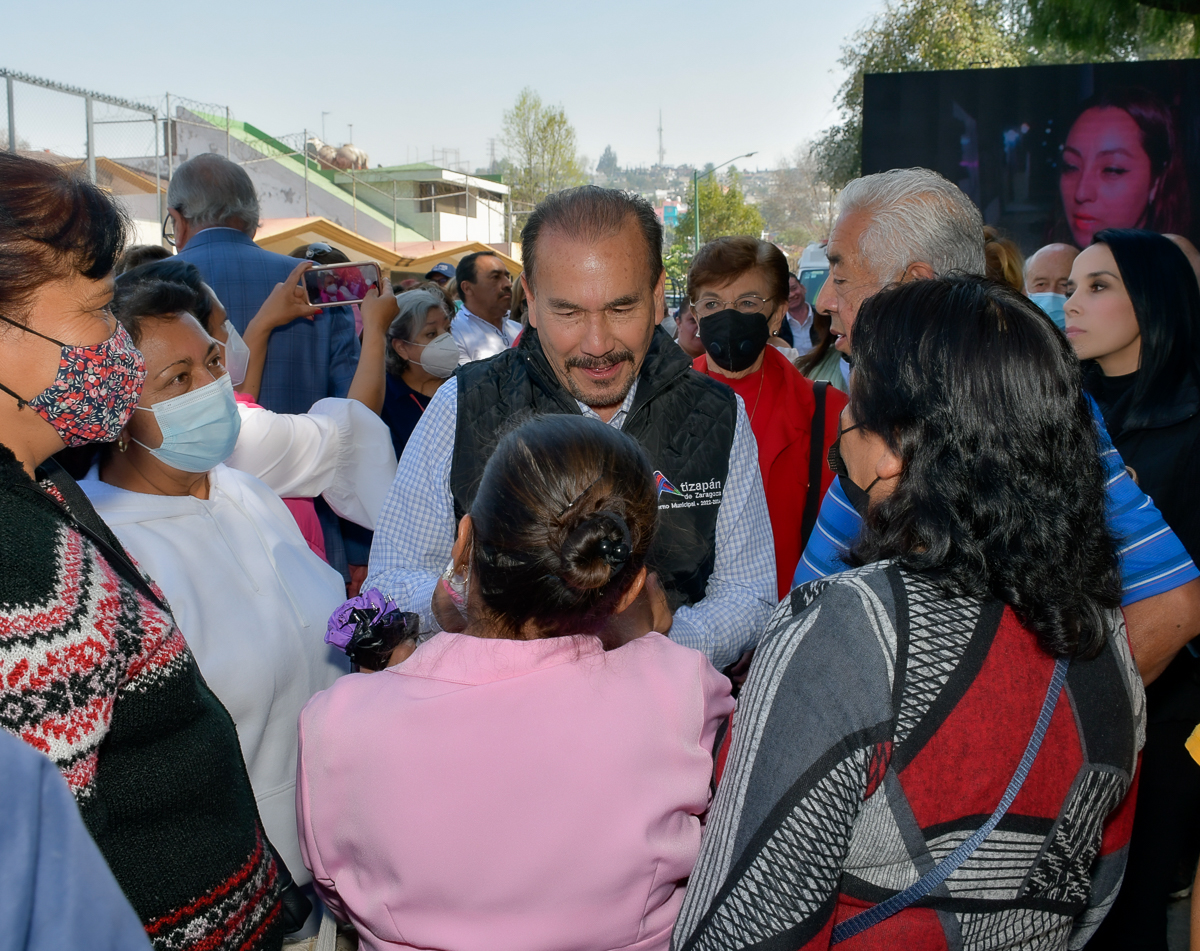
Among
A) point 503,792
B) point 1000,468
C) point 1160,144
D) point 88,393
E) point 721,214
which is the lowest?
point 503,792

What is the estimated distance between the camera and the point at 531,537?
1.31 metres

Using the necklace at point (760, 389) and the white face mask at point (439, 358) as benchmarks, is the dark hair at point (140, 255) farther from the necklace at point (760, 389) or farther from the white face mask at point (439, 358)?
the necklace at point (760, 389)

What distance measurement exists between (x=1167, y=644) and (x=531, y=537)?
135 cm

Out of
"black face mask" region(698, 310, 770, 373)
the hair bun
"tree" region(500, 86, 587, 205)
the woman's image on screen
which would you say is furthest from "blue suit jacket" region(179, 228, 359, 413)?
"tree" region(500, 86, 587, 205)

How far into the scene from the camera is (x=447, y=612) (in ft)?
5.19

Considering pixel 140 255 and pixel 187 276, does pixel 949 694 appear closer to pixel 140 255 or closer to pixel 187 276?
pixel 187 276

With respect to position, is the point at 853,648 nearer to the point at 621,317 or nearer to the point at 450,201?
the point at 621,317

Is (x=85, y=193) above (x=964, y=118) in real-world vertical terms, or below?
below

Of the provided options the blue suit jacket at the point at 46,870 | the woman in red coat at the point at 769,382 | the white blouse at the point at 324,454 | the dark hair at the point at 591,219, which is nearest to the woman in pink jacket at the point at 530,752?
the blue suit jacket at the point at 46,870

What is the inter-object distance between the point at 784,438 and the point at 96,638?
243 cm

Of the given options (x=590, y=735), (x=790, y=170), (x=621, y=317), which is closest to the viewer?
(x=590, y=735)

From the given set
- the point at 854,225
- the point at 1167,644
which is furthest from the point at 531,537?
the point at 854,225

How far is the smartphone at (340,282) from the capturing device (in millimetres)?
3748

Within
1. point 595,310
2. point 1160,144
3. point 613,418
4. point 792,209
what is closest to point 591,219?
point 595,310
